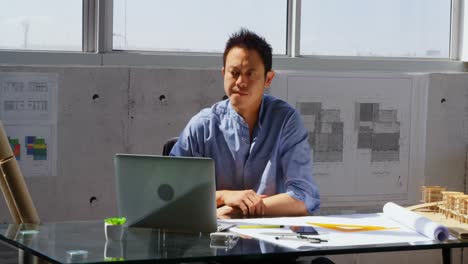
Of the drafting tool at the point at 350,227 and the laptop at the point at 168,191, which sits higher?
the laptop at the point at 168,191

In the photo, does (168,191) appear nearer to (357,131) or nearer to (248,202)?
(248,202)

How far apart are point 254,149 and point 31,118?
4.14 feet

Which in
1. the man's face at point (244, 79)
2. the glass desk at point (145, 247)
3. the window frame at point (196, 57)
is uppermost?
the window frame at point (196, 57)

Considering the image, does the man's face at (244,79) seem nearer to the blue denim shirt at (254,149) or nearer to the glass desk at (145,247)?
the blue denim shirt at (254,149)

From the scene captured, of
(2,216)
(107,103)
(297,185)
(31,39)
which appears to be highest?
(31,39)

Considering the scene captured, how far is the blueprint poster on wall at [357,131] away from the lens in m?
4.83

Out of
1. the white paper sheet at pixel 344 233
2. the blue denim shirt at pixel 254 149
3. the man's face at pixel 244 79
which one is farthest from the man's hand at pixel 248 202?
the man's face at pixel 244 79

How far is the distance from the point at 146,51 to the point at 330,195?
1.31m

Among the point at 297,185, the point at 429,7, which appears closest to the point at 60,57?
the point at 297,185

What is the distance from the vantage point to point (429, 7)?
5.21m

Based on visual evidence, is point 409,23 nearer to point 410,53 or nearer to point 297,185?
point 410,53

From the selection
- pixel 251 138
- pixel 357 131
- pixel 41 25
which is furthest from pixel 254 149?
pixel 357 131

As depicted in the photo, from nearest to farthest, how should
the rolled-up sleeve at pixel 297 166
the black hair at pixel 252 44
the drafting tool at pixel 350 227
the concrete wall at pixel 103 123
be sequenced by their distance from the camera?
the drafting tool at pixel 350 227
the rolled-up sleeve at pixel 297 166
the black hair at pixel 252 44
the concrete wall at pixel 103 123

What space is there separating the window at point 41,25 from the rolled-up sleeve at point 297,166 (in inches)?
54.8
